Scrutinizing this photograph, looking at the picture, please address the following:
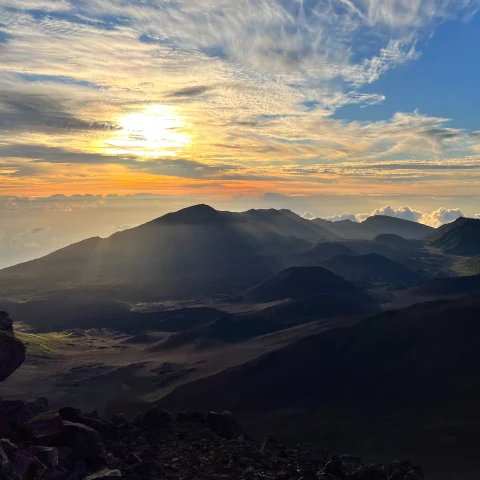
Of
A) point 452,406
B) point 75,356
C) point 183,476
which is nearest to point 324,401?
point 452,406

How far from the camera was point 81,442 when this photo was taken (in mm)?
30562

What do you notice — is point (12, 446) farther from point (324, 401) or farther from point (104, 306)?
point (104, 306)

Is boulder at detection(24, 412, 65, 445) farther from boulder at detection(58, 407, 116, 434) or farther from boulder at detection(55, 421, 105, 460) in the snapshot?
boulder at detection(58, 407, 116, 434)

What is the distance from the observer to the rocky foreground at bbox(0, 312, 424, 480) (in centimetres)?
2600

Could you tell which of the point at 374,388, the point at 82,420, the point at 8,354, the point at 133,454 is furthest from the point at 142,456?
the point at 374,388

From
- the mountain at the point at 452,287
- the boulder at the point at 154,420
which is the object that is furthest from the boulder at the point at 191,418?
the mountain at the point at 452,287

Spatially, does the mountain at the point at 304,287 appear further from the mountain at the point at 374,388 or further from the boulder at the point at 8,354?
the boulder at the point at 8,354

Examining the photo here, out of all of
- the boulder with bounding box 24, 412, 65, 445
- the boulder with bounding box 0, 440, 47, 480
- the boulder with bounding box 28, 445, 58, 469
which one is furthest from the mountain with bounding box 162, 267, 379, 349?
the boulder with bounding box 0, 440, 47, 480

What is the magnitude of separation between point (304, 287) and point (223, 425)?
14789 centimetres

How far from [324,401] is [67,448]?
45.0m

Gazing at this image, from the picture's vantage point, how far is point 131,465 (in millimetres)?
29969

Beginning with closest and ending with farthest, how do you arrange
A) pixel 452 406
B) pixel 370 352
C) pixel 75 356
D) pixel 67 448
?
pixel 67 448 → pixel 452 406 → pixel 370 352 → pixel 75 356

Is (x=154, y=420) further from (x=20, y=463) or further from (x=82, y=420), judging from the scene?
(x=20, y=463)

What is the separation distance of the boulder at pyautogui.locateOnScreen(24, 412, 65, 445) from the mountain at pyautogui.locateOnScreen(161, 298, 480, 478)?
102 feet
